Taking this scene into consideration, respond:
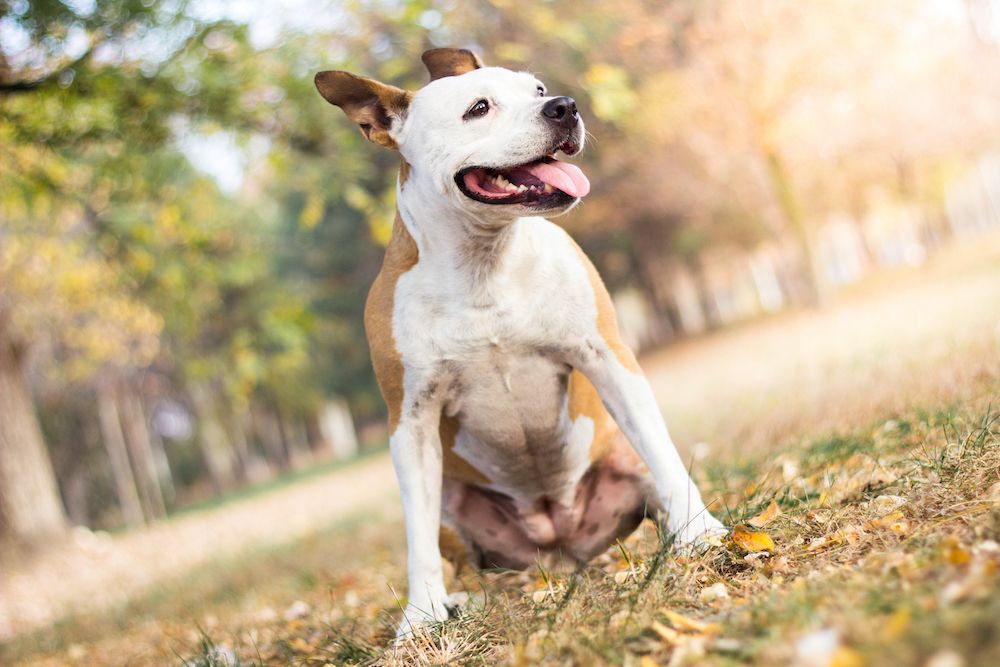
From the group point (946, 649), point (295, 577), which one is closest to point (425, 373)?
point (946, 649)

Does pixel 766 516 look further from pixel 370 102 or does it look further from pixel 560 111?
pixel 370 102

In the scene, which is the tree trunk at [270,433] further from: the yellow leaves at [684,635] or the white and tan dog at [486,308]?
the yellow leaves at [684,635]

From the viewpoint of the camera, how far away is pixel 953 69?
795 inches

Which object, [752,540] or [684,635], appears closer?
[684,635]

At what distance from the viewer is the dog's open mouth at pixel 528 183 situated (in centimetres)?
283

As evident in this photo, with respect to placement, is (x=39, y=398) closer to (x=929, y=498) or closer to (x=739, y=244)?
(x=739, y=244)

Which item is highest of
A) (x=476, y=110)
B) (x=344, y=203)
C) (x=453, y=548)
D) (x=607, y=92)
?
(x=344, y=203)

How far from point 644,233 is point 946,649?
81.8ft

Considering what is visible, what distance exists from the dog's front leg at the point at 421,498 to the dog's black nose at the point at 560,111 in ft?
3.67

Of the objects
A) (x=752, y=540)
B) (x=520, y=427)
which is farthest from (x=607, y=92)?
(x=752, y=540)

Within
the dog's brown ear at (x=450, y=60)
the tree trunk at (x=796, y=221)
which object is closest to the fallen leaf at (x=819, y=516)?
the dog's brown ear at (x=450, y=60)

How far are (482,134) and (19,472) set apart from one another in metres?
10.1

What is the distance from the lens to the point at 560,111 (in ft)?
9.30

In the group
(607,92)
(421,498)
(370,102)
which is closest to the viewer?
(421,498)
